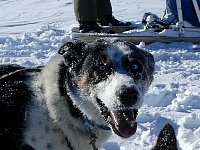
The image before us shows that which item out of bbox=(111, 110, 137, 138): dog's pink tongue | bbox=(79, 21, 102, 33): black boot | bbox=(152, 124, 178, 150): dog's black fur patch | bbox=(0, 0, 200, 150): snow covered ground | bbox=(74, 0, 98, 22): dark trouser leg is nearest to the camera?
bbox=(111, 110, 137, 138): dog's pink tongue

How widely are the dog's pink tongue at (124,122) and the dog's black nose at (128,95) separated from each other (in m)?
0.09

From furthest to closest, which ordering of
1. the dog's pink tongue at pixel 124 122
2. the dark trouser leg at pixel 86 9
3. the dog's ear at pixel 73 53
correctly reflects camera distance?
the dark trouser leg at pixel 86 9 < the dog's ear at pixel 73 53 < the dog's pink tongue at pixel 124 122

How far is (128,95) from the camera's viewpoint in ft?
7.76

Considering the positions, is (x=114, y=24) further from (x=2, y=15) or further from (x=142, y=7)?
(x=2, y=15)

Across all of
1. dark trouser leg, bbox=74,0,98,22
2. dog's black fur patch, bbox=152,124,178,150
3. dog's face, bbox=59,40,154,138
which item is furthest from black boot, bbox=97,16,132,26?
dog's face, bbox=59,40,154,138

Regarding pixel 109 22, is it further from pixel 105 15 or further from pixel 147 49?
pixel 147 49

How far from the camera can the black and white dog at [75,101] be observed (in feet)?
8.23

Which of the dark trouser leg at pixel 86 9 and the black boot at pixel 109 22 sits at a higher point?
the dark trouser leg at pixel 86 9

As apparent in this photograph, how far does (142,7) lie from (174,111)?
4.58 meters

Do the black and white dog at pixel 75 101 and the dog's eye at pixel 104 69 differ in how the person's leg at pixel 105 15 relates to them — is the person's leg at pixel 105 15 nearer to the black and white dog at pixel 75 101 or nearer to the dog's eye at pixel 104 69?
the black and white dog at pixel 75 101

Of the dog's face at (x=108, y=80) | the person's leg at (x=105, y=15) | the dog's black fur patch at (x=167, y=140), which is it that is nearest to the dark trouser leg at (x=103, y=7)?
the person's leg at (x=105, y=15)

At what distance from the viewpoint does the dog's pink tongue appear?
248cm

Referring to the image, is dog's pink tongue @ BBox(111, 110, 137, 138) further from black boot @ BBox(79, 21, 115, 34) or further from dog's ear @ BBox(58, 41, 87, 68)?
black boot @ BBox(79, 21, 115, 34)

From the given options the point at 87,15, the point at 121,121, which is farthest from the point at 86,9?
the point at 121,121
